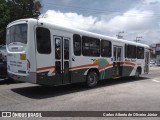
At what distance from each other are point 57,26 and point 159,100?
208 inches

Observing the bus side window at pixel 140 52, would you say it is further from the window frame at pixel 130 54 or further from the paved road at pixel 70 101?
the paved road at pixel 70 101

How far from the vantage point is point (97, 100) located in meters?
9.52

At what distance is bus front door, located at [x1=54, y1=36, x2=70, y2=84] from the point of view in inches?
408

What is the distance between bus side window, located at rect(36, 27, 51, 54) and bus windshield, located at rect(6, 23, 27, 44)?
1.80ft

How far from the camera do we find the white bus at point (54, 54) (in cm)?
947

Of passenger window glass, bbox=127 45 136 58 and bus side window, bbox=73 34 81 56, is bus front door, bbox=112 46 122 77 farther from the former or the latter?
bus side window, bbox=73 34 81 56

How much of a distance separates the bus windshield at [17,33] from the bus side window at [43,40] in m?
0.55

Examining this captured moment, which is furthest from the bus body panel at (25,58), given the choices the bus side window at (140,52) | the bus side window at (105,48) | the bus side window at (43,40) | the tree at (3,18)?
the tree at (3,18)

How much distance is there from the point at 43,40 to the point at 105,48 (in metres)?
5.05

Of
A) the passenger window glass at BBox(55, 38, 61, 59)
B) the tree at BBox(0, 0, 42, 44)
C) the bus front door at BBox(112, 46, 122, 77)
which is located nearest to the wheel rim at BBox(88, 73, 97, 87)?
the bus front door at BBox(112, 46, 122, 77)

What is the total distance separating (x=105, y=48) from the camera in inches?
546

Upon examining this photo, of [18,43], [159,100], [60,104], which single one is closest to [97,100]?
[60,104]

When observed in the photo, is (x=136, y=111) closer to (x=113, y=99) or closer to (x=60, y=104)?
(x=113, y=99)

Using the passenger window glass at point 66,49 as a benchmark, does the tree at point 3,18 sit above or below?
above
